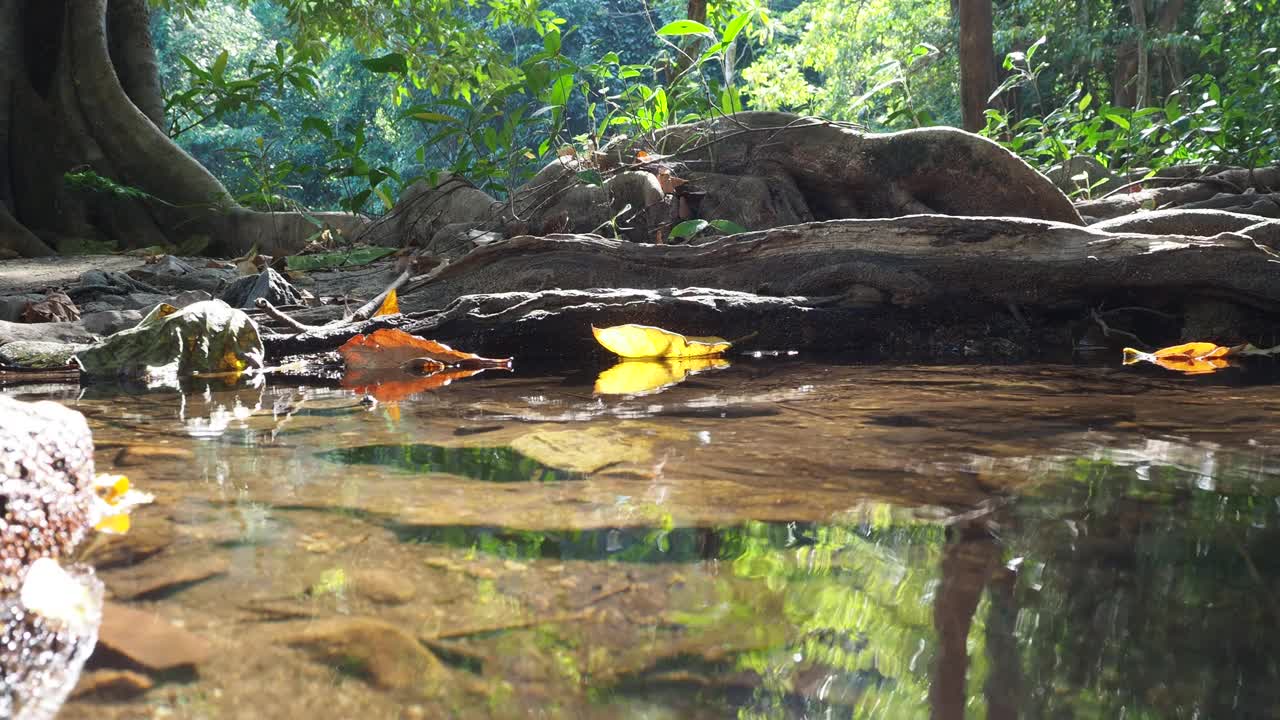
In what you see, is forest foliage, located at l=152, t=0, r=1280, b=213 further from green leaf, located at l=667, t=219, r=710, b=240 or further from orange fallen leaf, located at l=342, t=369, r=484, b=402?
orange fallen leaf, located at l=342, t=369, r=484, b=402

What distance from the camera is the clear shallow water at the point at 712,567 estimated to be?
2.39 ft

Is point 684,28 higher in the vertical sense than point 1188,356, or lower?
higher

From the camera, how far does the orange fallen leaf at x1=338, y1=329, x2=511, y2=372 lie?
132 inches

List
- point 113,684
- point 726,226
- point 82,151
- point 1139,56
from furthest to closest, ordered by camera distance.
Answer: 1. point 1139,56
2. point 82,151
3. point 726,226
4. point 113,684

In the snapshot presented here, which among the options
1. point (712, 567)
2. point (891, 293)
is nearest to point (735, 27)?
point (891, 293)

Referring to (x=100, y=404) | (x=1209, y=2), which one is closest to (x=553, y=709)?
(x=100, y=404)

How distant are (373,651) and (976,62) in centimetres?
808

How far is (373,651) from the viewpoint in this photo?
2.57 feet

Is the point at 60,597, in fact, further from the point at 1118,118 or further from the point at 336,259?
the point at 1118,118

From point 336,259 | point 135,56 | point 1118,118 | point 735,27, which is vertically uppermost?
point 135,56

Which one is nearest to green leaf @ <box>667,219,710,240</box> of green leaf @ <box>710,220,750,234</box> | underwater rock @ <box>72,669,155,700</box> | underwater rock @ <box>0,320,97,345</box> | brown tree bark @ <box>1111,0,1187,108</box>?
green leaf @ <box>710,220,750,234</box>

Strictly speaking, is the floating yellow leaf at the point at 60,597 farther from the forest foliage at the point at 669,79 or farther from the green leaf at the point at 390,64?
the green leaf at the point at 390,64

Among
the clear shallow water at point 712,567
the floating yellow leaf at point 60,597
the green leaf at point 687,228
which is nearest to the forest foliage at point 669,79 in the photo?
the green leaf at point 687,228

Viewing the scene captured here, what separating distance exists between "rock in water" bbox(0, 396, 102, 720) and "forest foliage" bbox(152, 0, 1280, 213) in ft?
12.9
